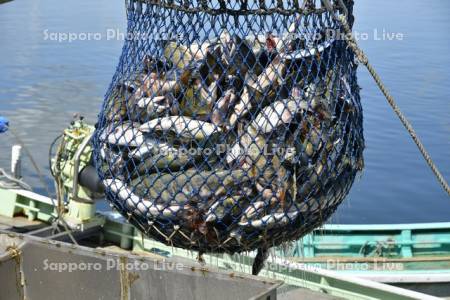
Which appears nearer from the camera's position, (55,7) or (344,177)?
(344,177)

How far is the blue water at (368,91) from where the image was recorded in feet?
43.8

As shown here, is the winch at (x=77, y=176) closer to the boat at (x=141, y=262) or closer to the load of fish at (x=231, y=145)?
the boat at (x=141, y=262)

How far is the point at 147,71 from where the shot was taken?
3486 millimetres

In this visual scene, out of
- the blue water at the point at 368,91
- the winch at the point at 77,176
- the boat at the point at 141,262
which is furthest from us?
the blue water at the point at 368,91

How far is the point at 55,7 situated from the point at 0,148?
1637cm

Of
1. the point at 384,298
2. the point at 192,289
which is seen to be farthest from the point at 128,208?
the point at 384,298

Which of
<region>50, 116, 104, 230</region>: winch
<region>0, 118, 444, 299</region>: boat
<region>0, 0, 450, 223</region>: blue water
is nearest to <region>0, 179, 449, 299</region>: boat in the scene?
<region>0, 118, 444, 299</region>: boat

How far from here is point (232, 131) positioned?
320 centimetres

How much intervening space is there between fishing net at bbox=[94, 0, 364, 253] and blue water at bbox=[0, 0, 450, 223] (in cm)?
520

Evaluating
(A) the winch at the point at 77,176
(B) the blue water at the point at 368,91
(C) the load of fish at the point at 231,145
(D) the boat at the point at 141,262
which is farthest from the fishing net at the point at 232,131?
(B) the blue water at the point at 368,91

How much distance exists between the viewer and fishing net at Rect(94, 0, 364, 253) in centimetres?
320

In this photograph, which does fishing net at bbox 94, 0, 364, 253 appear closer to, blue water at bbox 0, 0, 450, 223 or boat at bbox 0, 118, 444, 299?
boat at bbox 0, 118, 444, 299

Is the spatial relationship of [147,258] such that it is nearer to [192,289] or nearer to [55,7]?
[192,289]

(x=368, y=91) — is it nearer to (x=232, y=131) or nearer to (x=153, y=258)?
(x=153, y=258)
